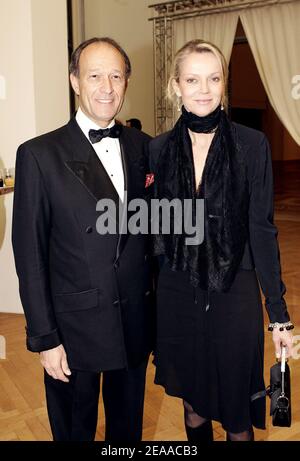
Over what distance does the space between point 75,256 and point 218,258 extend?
19.1 inches

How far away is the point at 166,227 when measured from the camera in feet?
5.70

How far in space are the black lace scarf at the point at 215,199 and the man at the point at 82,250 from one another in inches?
5.4

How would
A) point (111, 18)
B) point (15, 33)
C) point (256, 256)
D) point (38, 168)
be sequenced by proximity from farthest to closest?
point (111, 18) → point (15, 33) → point (256, 256) → point (38, 168)

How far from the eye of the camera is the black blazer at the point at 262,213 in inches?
64.4

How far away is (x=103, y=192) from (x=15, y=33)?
2930 millimetres

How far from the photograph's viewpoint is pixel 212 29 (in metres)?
7.49

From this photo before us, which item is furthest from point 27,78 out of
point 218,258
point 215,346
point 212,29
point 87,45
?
point 212,29

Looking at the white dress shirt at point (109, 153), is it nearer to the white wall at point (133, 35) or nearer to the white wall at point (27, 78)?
the white wall at point (27, 78)

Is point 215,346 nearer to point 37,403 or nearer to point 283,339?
point 283,339

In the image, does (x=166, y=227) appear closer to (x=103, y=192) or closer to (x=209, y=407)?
(x=103, y=192)

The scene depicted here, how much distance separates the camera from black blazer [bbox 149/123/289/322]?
1637mm

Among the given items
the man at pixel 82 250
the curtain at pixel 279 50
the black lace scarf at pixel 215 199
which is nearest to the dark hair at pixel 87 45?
the man at pixel 82 250

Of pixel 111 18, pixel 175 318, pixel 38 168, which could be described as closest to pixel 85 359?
pixel 175 318

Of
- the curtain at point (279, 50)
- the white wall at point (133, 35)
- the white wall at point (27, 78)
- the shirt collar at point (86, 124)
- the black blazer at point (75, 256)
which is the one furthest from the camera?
the white wall at point (133, 35)
